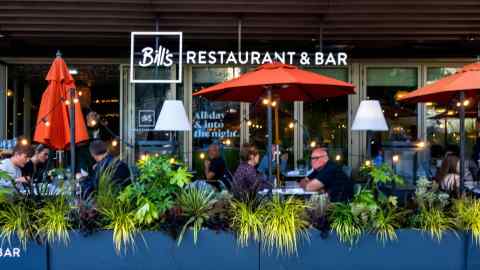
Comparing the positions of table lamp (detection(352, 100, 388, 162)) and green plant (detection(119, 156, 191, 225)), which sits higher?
table lamp (detection(352, 100, 388, 162))

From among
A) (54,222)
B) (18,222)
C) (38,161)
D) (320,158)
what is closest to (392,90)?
(320,158)

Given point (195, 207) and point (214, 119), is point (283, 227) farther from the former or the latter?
point (214, 119)

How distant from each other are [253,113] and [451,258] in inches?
243

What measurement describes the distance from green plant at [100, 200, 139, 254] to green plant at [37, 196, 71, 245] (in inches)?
11.5

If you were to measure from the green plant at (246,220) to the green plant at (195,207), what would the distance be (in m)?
0.22

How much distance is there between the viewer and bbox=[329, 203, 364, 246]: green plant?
3.96 meters

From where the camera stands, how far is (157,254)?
3.93 m

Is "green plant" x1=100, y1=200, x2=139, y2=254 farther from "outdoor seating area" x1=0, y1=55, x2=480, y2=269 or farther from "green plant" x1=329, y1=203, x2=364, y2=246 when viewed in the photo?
"green plant" x1=329, y1=203, x2=364, y2=246

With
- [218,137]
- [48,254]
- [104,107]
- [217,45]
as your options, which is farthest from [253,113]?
[48,254]

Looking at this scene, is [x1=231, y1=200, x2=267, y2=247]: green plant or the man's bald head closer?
[x1=231, y1=200, x2=267, y2=247]: green plant

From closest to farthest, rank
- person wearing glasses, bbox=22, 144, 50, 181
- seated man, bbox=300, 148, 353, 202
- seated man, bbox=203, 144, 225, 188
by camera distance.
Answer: seated man, bbox=300, 148, 353, 202 < person wearing glasses, bbox=22, 144, 50, 181 < seated man, bbox=203, 144, 225, 188

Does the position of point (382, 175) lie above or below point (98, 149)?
below

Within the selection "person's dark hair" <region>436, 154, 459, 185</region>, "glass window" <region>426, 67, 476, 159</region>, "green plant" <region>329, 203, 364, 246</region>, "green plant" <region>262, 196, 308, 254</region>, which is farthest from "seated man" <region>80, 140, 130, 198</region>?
"glass window" <region>426, 67, 476, 159</region>

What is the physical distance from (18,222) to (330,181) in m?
2.78
